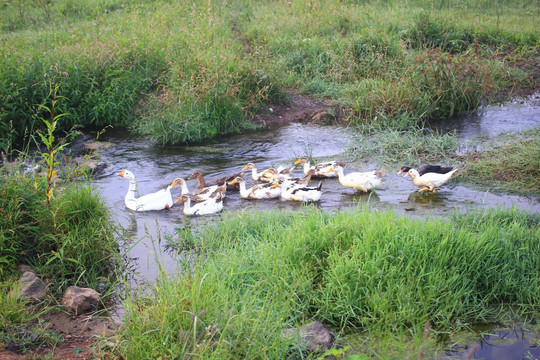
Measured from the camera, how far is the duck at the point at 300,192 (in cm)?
706

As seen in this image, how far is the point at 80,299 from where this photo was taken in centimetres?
464

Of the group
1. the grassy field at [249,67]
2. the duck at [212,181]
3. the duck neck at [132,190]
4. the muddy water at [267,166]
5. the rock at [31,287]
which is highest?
the grassy field at [249,67]

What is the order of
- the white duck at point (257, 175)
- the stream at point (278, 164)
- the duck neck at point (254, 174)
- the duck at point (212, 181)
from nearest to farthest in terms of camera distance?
the stream at point (278, 164)
the duck at point (212, 181)
the white duck at point (257, 175)
the duck neck at point (254, 174)

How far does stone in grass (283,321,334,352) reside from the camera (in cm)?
378

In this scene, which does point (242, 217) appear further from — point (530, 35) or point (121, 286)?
point (530, 35)

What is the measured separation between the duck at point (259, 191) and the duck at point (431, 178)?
1.94m

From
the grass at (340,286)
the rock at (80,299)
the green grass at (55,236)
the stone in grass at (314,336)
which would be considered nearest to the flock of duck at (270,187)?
the green grass at (55,236)

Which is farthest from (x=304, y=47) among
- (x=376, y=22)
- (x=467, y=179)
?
(x=467, y=179)

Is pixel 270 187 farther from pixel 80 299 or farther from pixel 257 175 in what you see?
pixel 80 299

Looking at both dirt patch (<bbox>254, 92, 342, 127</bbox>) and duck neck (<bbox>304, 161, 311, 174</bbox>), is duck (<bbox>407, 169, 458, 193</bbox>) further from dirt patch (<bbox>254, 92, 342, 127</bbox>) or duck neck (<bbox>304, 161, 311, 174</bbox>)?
dirt patch (<bbox>254, 92, 342, 127</bbox>)

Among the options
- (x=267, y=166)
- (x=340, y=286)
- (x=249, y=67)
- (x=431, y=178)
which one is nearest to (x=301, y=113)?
(x=249, y=67)

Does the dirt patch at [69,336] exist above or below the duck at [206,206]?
above

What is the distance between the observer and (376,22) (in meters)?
14.6

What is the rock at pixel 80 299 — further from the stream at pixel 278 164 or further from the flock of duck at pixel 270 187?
the flock of duck at pixel 270 187
